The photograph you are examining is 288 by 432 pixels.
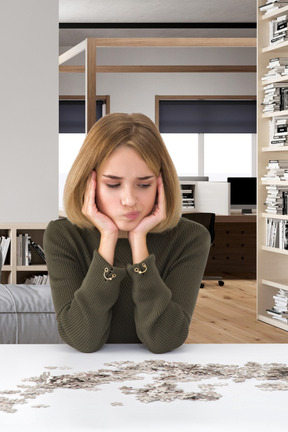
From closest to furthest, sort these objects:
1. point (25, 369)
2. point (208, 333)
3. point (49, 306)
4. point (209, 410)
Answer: point (209, 410)
point (25, 369)
point (49, 306)
point (208, 333)

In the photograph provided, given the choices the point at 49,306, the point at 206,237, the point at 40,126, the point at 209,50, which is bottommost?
the point at 49,306

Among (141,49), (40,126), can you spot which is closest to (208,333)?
(40,126)

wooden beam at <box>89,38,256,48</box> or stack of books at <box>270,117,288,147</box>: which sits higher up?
wooden beam at <box>89,38,256,48</box>

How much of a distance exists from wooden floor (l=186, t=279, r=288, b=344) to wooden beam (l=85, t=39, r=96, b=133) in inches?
71.5

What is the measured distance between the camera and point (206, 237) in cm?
189

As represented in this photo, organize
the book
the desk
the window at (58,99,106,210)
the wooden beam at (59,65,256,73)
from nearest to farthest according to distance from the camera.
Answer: the book, the wooden beam at (59,65,256,73), the desk, the window at (58,99,106,210)

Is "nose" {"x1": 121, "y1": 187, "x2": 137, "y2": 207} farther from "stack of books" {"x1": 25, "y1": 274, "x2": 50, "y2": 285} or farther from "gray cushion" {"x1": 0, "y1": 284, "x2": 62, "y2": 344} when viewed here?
"stack of books" {"x1": 25, "y1": 274, "x2": 50, "y2": 285}

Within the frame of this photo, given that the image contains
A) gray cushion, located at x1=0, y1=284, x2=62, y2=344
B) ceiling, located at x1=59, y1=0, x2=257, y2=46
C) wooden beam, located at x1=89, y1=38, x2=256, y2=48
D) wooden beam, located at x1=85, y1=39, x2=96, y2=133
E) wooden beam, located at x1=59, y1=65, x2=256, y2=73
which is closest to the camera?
gray cushion, located at x1=0, y1=284, x2=62, y2=344

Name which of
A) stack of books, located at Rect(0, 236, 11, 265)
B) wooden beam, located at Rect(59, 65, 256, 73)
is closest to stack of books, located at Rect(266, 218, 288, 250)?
stack of books, located at Rect(0, 236, 11, 265)

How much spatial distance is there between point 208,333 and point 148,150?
412 centimetres

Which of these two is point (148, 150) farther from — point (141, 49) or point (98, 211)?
point (141, 49)

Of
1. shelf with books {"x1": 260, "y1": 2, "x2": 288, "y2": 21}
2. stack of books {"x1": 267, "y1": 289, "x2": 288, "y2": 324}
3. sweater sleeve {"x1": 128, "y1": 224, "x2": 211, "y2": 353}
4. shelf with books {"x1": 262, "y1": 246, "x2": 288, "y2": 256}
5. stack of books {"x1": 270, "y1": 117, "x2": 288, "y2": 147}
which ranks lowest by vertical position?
stack of books {"x1": 267, "y1": 289, "x2": 288, "y2": 324}

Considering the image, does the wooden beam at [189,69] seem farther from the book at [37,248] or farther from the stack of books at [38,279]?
the stack of books at [38,279]

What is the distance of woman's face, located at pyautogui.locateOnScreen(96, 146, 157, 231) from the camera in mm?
1663
